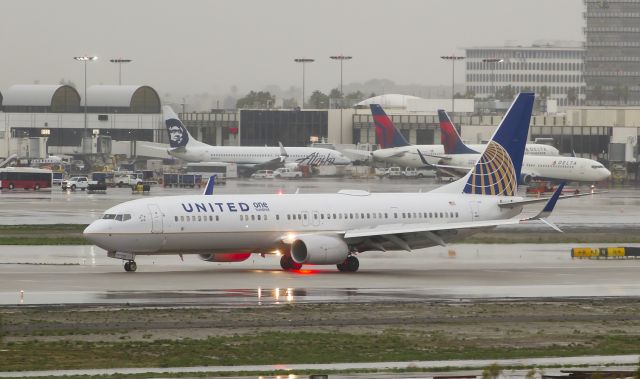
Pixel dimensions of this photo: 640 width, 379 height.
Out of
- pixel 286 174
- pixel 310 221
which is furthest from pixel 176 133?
pixel 310 221

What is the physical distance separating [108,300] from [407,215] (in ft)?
65.3

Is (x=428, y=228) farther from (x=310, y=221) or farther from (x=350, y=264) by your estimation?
(x=310, y=221)

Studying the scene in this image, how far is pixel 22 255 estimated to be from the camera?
214ft

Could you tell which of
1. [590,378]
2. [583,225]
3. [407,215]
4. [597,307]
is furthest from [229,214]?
[583,225]

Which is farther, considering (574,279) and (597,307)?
(574,279)

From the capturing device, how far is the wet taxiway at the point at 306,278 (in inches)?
1961

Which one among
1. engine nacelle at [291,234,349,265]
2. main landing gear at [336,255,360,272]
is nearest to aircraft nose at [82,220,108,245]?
engine nacelle at [291,234,349,265]

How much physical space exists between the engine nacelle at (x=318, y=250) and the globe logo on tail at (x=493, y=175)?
9930 mm

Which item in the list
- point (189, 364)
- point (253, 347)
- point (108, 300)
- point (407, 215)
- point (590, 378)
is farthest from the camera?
point (407, 215)

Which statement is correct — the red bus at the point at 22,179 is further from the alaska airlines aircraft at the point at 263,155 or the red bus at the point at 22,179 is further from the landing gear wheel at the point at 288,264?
the landing gear wheel at the point at 288,264

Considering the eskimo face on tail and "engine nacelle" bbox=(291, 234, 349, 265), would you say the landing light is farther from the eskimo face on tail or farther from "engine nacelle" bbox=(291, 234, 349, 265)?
the eskimo face on tail

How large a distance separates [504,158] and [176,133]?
367ft

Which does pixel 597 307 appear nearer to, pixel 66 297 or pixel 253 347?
pixel 253 347

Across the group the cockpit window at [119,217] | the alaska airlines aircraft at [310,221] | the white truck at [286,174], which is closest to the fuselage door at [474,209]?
the alaska airlines aircraft at [310,221]
